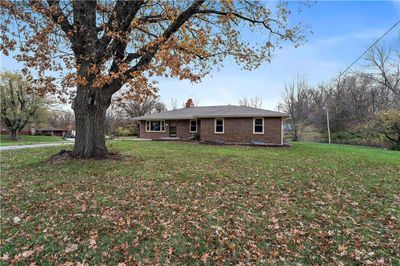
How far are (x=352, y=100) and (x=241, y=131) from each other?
24.1 meters

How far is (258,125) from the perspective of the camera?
18.5 metres

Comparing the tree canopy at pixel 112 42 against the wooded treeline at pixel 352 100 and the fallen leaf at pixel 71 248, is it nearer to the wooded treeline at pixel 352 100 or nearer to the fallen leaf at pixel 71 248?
the fallen leaf at pixel 71 248

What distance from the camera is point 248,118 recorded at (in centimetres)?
1880

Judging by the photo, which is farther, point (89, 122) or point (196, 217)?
point (89, 122)

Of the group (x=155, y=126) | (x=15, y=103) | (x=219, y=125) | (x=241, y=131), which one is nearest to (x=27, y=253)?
(x=241, y=131)

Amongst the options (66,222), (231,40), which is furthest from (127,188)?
(231,40)

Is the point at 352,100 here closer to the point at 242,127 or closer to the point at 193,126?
the point at 242,127

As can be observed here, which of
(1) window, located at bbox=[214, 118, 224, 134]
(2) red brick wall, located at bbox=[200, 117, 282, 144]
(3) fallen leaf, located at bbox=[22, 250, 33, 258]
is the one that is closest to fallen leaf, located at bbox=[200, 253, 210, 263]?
(3) fallen leaf, located at bbox=[22, 250, 33, 258]

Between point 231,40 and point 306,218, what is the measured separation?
8.70 meters

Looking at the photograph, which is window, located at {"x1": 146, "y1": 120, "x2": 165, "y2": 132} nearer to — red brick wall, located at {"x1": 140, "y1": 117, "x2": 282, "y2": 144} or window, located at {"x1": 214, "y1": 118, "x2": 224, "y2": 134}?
red brick wall, located at {"x1": 140, "y1": 117, "x2": 282, "y2": 144}

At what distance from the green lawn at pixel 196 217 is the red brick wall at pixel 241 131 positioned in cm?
1108

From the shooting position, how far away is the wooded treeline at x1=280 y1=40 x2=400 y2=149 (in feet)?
94.0

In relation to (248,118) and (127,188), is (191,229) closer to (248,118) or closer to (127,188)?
(127,188)

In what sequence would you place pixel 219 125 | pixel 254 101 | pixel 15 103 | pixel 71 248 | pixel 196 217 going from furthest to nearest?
pixel 254 101 < pixel 15 103 < pixel 219 125 < pixel 196 217 < pixel 71 248
